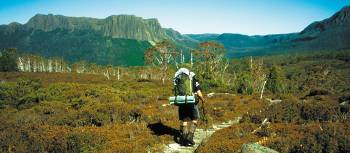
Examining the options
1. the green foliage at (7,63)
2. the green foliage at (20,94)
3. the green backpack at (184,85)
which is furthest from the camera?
the green foliage at (7,63)

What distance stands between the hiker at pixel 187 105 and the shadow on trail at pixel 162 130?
805 millimetres

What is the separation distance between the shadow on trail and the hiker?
81 cm

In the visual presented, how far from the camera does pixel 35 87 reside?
27.2 meters

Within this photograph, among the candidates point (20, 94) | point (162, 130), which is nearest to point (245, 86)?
point (20, 94)

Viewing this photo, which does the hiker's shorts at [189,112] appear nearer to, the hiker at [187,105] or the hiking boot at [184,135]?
the hiker at [187,105]

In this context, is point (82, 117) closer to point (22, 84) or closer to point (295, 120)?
point (295, 120)

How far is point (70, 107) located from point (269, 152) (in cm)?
1506

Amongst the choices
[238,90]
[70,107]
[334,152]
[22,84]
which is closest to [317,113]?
[334,152]

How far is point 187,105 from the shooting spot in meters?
10.2

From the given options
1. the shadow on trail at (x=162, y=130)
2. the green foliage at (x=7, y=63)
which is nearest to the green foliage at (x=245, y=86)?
the shadow on trail at (x=162, y=130)

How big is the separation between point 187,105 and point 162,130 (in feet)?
8.38

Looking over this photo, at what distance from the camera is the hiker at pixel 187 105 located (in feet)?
33.0

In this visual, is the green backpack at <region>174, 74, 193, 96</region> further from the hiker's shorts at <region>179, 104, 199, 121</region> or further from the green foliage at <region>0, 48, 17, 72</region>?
the green foliage at <region>0, 48, 17, 72</region>

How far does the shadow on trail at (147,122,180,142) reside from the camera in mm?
11675
